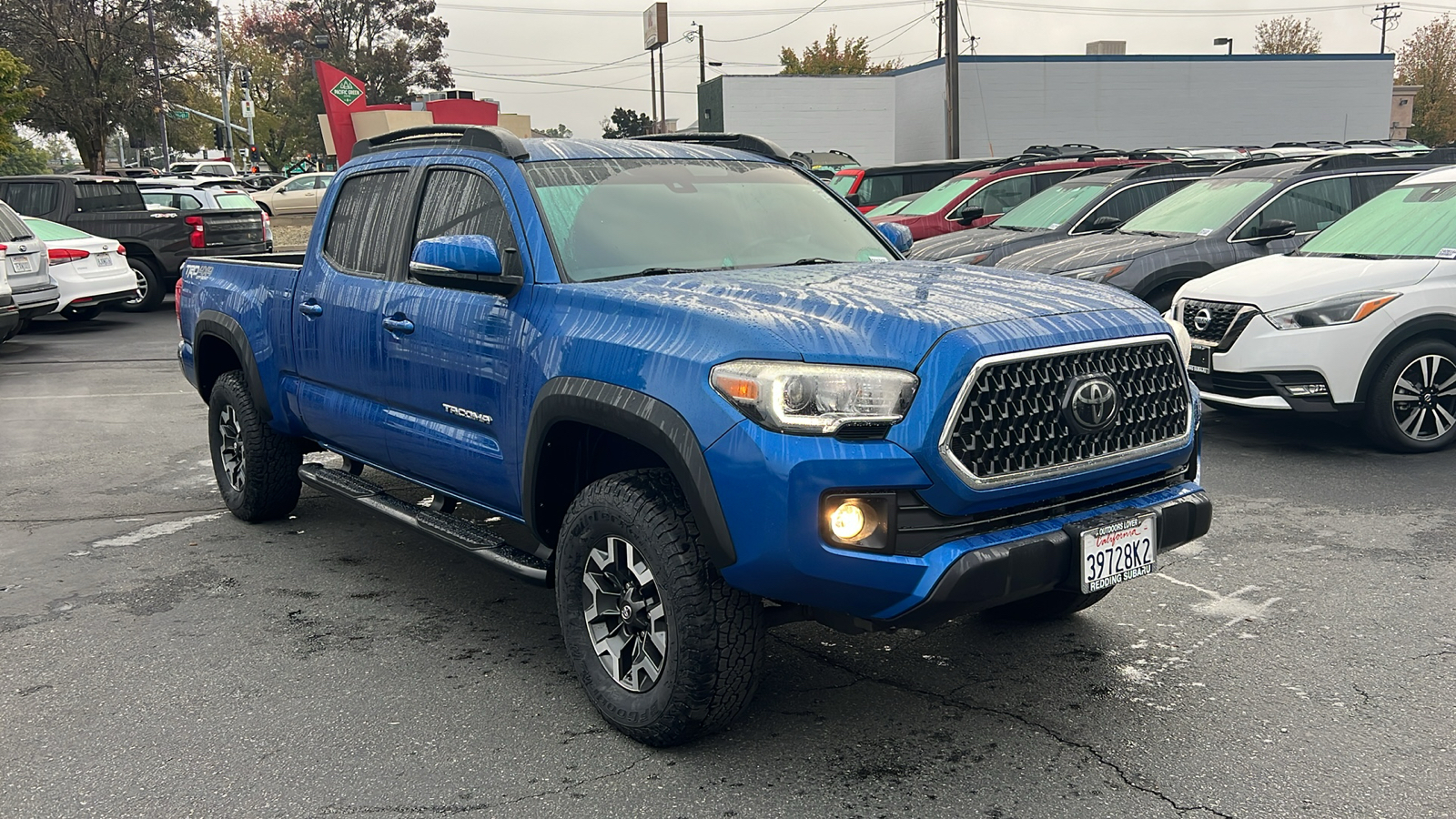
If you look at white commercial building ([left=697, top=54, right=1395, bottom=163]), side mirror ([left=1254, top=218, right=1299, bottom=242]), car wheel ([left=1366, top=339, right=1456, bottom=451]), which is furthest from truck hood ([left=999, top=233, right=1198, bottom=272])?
white commercial building ([left=697, top=54, right=1395, bottom=163])

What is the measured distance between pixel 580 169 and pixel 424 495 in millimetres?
2804

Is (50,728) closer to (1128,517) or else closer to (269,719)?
(269,719)

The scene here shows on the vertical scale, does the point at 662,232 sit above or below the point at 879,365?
above

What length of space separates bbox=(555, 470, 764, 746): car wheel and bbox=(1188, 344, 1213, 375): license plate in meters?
4.93

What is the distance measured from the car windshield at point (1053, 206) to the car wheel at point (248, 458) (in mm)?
8472

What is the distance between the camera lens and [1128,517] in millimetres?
3535

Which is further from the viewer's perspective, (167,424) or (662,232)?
(167,424)

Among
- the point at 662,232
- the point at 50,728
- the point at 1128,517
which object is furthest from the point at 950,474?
the point at 50,728

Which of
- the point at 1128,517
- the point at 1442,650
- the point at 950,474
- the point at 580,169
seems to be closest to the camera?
the point at 950,474

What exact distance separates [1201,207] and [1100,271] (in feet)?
4.73

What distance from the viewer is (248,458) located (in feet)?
19.9

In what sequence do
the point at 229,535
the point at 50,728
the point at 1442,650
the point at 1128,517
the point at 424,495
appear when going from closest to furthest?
the point at 1128,517, the point at 50,728, the point at 1442,650, the point at 229,535, the point at 424,495

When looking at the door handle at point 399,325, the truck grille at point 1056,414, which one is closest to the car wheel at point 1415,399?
the truck grille at point 1056,414

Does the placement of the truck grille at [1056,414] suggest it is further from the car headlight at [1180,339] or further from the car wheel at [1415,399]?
the car wheel at [1415,399]
